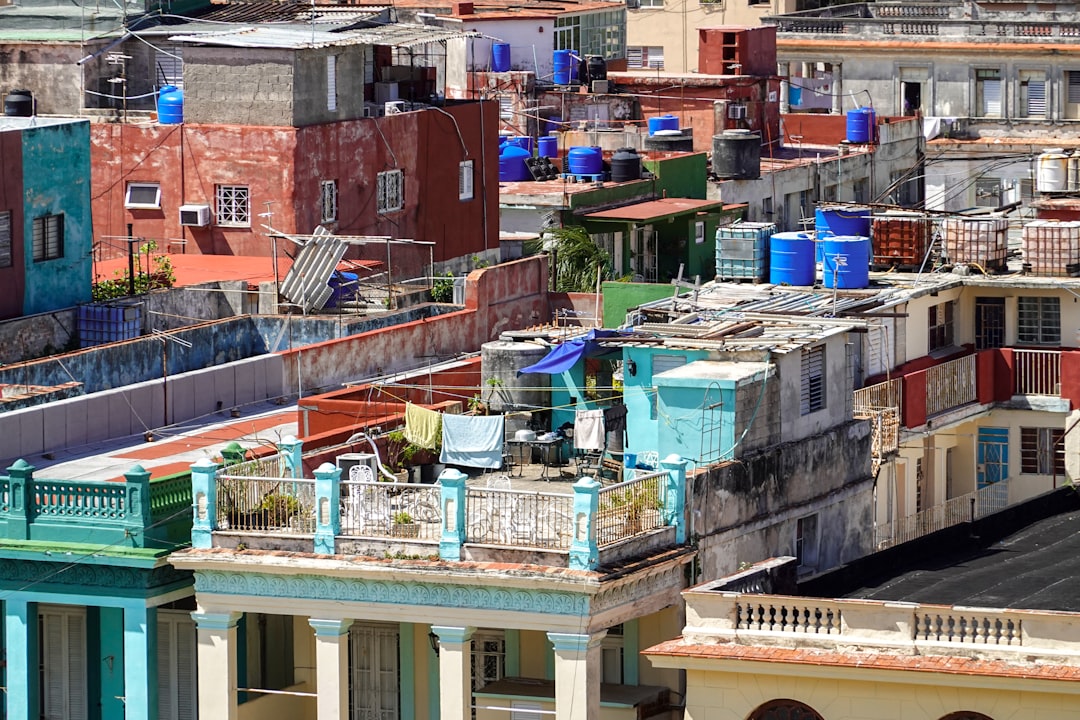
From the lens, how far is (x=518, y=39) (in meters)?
117

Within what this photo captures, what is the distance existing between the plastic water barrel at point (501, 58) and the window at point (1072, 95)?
23135 mm

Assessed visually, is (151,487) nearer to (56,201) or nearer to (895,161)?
(56,201)

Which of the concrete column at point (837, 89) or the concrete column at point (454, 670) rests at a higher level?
the concrete column at point (837, 89)

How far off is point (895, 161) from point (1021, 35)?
34.6ft

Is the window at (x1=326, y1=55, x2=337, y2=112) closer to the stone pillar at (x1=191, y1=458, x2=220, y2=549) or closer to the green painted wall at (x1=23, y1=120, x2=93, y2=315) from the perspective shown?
the green painted wall at (x1=23, y1=120, x2=93, y2=315)

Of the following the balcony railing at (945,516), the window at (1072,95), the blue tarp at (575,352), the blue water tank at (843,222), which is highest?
the window at (1072,95)

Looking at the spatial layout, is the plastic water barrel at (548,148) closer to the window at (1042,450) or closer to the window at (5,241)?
the window at (1042,450)

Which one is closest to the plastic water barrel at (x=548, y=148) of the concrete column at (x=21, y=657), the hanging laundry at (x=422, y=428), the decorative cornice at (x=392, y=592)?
the hanging laundry at (x=422, y=428)

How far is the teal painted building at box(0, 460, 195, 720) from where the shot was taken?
5547 centimetres

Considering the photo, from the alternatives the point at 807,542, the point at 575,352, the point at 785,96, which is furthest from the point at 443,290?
the point at 785,96

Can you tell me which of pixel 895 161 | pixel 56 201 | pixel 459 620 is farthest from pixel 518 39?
pixel 459 620

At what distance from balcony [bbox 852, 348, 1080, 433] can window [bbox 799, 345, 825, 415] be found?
27.5ft

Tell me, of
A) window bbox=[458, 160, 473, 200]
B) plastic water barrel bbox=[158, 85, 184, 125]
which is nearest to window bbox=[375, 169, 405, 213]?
window bbox=[458, 160, 473, 200]

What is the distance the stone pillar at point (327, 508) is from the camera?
177 ft
